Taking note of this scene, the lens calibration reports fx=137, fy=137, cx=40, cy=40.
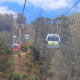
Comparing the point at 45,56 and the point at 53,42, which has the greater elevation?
the point at 53,42

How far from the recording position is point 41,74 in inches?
335

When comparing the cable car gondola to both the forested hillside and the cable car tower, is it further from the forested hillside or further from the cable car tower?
the forested hillside

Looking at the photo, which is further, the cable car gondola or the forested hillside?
the cable car gondola

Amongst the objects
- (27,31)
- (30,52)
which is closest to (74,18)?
(27,31)

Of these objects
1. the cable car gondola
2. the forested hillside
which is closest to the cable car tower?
the cable car gondola

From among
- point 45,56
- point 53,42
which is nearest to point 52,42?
point 53,42

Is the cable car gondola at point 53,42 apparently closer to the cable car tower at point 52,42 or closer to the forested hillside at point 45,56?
the cable car tower at point 52,42

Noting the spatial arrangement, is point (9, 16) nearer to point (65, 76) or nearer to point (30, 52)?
point (30, 52)

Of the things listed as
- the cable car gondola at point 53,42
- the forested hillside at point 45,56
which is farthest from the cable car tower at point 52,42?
the forested hillside at point 45,56

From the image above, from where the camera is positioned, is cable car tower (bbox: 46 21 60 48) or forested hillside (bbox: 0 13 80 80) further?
cable car tower (bbox: 46 21 60 48)

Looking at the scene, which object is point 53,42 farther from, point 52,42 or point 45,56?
point 45,56

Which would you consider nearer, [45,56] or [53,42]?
[45,56]

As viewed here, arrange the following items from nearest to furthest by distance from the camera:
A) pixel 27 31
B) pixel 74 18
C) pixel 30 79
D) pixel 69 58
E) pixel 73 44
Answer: pixel 30 79, pixel 69 58, pixel 73 44, pixel 27 31, pixel 74 18

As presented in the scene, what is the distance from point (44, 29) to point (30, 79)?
26.2 ft
